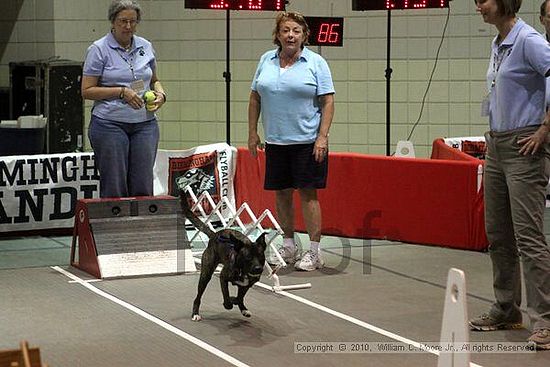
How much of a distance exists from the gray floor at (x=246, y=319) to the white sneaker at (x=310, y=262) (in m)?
0.07

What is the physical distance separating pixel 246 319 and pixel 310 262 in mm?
1270

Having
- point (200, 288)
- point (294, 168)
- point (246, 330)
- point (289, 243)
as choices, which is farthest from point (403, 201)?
point (246, 330)

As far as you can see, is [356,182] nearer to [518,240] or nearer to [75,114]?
[518,240]

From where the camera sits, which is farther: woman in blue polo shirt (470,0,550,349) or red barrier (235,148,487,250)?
red barrier (235,148,487,250)

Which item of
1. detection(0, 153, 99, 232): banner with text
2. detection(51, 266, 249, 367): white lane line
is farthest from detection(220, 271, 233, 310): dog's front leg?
detection(0, 153, 99, 232): banner with text

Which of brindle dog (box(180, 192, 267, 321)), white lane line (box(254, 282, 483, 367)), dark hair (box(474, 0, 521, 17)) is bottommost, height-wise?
white lane line (box(254, 282, 483, 367))

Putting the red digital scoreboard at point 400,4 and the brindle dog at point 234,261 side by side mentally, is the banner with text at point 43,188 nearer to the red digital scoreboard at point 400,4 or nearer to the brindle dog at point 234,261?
the brindle dog at point 234,261

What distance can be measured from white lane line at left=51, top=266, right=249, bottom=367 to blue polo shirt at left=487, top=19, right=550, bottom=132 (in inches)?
59.3

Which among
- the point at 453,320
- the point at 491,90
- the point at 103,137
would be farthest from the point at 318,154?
the point at 453,320

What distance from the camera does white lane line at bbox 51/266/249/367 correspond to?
14.3ft

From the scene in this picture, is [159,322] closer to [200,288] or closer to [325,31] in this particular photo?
[200,288]

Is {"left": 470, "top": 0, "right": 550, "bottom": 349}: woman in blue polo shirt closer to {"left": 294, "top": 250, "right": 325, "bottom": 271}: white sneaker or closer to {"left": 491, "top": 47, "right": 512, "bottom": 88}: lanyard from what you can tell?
{"left": 491, "top": 47, "right": 512, "bottom": 88}: lanyard

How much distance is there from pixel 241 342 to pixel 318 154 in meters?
1.80

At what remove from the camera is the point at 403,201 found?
714 cm
